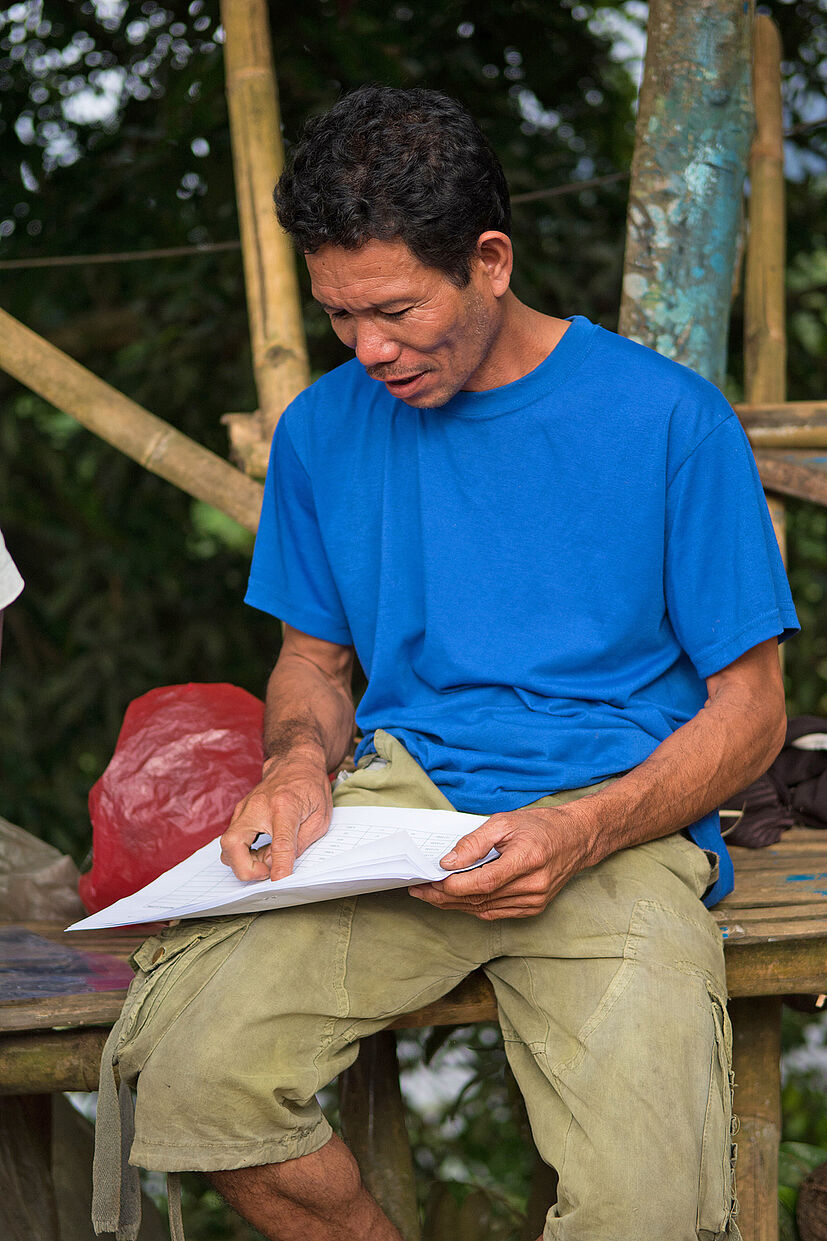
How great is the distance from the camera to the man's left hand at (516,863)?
4.77 ft

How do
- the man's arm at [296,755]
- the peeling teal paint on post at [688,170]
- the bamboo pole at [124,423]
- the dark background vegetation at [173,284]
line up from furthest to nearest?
1. the dark background vegetation at [173,284]
2. the bamboo pole at [124,423]
3. the peeling teal paint on post at [688,170]
4. the man's arm at [296,755]

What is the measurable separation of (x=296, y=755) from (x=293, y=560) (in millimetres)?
345

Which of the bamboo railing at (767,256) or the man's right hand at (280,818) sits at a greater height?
the bamboo railing at (767,256)

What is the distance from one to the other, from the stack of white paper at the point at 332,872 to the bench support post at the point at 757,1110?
2.79 ft

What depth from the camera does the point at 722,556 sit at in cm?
171

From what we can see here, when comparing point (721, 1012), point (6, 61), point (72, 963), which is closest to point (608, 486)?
point (721, 1012)

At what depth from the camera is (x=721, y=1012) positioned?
156 centimetres

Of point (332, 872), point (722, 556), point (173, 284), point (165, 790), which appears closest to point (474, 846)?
point (332, 872)

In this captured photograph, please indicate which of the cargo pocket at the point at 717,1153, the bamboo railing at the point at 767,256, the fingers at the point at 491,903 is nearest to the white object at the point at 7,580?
the fingers at the point at 491,903

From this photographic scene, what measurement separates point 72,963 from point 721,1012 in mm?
1021

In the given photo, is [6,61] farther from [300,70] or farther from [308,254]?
[308,254]

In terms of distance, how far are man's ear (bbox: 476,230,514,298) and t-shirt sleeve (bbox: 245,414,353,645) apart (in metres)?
0.45

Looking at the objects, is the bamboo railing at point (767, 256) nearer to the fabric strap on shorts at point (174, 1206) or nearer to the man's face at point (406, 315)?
the man's face at point (406, 315)

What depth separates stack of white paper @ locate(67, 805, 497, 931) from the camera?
1.46m
